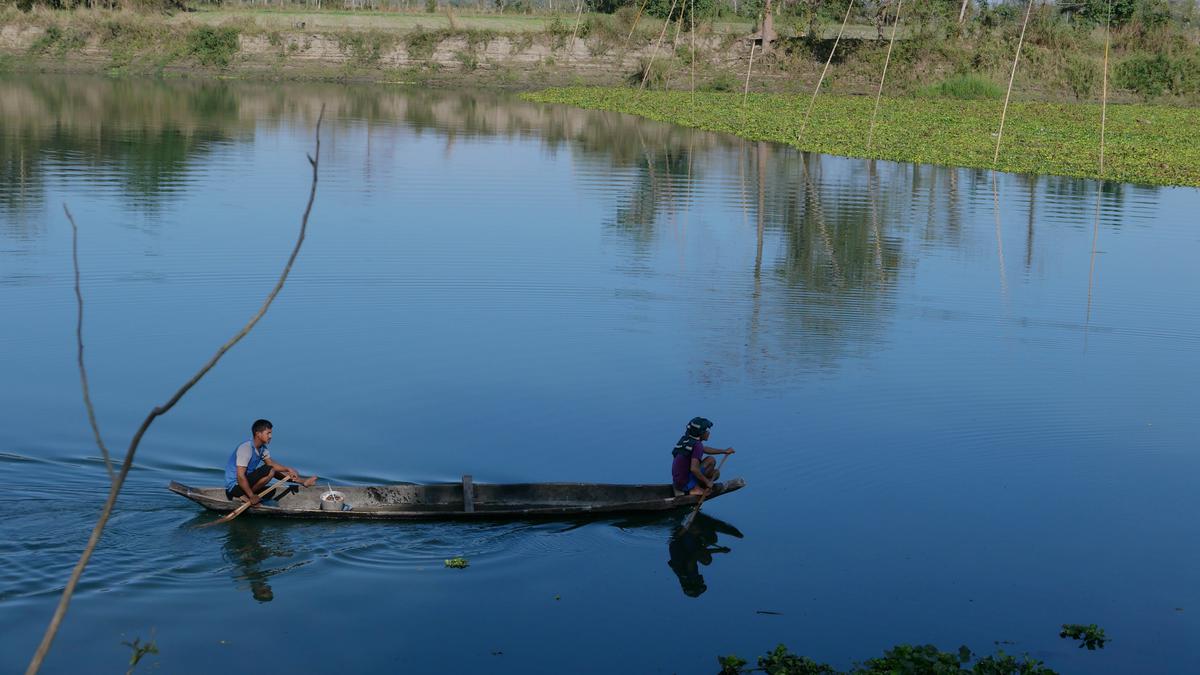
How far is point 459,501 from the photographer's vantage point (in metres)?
10.0

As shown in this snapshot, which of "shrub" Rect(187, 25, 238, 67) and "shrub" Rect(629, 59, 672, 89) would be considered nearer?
"shrub" Rect(629, 59, 672, 89)

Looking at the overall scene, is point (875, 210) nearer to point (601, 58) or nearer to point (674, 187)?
point (674, 187)

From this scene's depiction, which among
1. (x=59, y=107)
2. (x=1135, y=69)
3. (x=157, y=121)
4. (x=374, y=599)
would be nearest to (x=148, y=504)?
(x=374, y=599)

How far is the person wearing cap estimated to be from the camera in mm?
10289

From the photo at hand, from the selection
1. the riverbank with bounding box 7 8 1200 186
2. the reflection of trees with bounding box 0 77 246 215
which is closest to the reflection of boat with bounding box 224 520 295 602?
the reflection of trees with bounding box 0 77 246 215

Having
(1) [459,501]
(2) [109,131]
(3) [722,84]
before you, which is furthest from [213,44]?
(1) [459,501]

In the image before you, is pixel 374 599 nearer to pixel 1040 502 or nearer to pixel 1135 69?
pixel 1040 502

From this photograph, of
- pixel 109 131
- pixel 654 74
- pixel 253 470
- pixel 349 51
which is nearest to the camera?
pixel 253 470

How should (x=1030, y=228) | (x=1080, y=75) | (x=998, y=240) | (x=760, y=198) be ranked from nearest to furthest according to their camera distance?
1. (x=998, y=240)
2. (x=1030, y=228)
3. (x=760, y=198)
4. (x=1080, y=75)

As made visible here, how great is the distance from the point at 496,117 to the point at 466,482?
110ft

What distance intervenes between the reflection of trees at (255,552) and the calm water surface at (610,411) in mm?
33

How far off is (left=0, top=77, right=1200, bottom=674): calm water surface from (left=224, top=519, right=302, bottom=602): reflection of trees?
3cm

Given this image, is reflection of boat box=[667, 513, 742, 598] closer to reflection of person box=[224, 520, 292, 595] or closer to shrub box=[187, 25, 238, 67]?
reflection of person box=[224, 520, 292, 595]

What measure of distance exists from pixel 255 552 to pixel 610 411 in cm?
442
